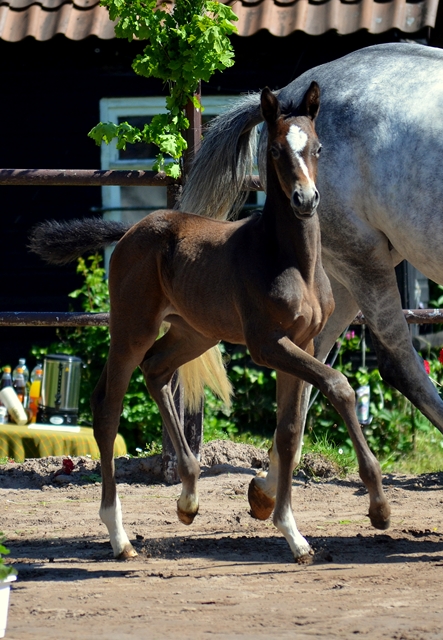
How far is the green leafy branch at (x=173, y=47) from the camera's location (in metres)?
5.15

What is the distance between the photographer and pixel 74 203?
832 centimetres

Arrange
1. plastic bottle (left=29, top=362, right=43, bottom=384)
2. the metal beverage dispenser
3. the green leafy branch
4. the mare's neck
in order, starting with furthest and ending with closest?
plastic bottle (left=29, top=362, right=43, bottom=384)
the metal beverage dispenser
the green leafy branch
the mare's neck

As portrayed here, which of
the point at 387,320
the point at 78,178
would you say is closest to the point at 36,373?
the point at 78,178

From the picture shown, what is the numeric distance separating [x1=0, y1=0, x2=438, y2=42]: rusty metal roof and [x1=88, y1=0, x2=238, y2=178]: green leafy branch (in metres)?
2.05

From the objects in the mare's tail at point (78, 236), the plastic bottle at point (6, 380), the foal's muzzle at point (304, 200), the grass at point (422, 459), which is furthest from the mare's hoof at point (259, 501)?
the plastic bottle at point (6, 380)

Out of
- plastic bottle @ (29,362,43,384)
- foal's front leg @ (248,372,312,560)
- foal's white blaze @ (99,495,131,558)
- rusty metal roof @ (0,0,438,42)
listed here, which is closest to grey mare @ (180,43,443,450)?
foal's front leg @ (248,372,312,560)

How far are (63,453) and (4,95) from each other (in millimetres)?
3469

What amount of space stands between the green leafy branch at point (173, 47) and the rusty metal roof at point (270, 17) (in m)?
2.05

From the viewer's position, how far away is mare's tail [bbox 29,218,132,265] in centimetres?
447

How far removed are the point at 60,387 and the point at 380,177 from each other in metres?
3.69

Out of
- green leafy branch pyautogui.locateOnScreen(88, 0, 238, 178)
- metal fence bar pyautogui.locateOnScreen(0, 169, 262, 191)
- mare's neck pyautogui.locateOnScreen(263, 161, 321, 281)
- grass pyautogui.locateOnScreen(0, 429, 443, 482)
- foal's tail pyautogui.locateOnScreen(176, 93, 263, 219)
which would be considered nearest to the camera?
mare's neck pyautogui.locateOnScreen(263, 161, 321, 281)

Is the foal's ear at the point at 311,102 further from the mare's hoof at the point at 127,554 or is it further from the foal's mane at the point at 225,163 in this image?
the mare's hoof at the point at 127,554

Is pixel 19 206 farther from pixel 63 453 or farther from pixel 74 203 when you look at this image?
pixel 63 453

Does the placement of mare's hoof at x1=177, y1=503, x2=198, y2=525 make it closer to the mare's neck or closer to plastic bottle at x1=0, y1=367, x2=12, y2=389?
the mare's neck
